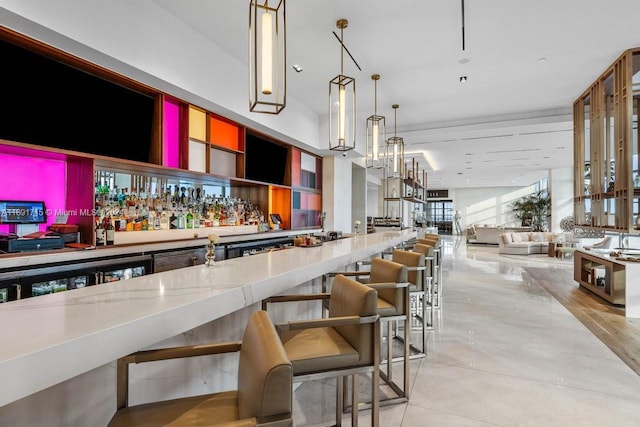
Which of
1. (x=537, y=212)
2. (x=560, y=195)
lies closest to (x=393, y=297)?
(x=560, y=195)

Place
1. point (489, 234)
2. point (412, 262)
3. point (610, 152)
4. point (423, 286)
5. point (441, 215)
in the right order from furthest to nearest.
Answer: point (441, 215) < point (489, 234) < point (610, 152) < point (423, 286) < point (412, 262)

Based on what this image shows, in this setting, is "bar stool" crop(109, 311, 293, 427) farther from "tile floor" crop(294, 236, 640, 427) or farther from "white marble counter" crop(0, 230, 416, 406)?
"tile floor" crop(294, 236, 640, 427)

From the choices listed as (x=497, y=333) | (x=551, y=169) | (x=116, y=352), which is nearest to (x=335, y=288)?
(x=116, y=352)

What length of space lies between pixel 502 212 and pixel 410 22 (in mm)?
21232

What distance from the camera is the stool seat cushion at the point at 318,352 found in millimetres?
1536

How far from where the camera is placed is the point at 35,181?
3.20m

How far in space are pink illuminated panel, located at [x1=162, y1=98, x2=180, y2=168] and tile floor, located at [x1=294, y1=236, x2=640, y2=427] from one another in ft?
9.43

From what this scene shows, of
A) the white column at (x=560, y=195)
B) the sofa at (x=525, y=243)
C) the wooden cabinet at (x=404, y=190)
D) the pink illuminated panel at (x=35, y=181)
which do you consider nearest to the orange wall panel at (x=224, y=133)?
the pink illuminated panel at (x=35, y=181)

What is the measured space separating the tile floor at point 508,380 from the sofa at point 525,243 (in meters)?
7.92

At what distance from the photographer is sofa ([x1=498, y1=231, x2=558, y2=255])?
11977 millimetres

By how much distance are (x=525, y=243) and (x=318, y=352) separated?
41.1ft

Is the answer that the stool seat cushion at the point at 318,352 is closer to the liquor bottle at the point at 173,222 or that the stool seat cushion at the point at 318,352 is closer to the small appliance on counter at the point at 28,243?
the small appliance on counter at the point at 28,243

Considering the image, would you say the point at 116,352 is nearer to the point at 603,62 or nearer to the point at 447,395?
the point at 447,395

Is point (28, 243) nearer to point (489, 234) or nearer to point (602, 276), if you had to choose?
point (602, 276)
